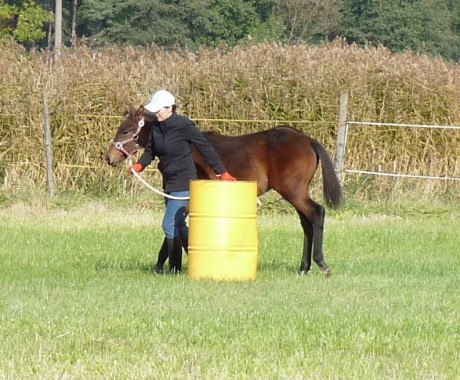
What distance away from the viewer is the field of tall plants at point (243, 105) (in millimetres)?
20812

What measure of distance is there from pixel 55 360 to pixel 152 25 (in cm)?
4292

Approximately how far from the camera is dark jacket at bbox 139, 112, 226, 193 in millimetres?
11500

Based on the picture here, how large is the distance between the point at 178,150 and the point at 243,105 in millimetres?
9918

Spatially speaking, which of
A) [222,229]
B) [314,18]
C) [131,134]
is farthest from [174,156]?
[314,18]

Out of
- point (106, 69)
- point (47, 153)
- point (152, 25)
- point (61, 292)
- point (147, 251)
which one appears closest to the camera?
point (61, 292)

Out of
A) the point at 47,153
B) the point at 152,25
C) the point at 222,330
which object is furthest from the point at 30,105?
the point at 152,25

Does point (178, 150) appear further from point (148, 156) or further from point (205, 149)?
point (148, 156)

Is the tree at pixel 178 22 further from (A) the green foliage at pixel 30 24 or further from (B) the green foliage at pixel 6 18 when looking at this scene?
(B) the green foliage at pixel 6 18

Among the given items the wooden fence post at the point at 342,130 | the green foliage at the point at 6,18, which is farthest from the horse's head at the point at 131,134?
the green foliage at the point at 6,18

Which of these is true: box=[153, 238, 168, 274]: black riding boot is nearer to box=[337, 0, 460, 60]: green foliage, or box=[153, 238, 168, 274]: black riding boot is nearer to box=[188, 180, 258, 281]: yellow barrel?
box=[188, 180, 258, 281]: yellow barrel

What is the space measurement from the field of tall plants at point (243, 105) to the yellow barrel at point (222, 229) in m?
9.63

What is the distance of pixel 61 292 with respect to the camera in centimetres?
1003

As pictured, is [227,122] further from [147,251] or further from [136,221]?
[147,251]

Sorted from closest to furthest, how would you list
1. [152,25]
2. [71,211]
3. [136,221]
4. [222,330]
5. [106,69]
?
1. [222,330]
2. [136,221]
3. [71,211]
4. [106,69]
5. [152,25]
